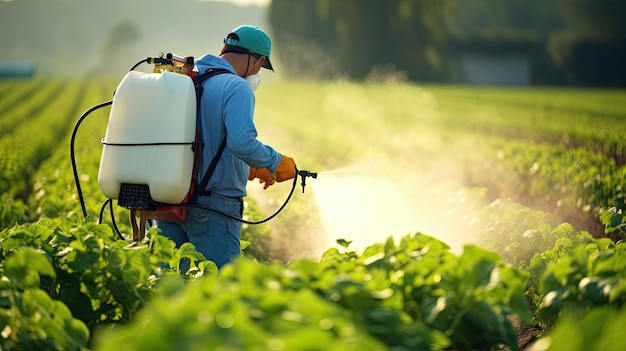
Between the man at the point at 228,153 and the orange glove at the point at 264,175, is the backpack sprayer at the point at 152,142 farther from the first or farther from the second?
the orange glove at the point at 264,175

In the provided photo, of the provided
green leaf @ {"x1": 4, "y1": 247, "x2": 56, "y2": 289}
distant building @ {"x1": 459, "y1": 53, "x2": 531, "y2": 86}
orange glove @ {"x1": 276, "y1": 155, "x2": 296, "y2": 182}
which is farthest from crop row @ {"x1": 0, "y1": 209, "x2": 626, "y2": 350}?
distant building @ {"x1": 459, "y1": 53, "x2": 531, "y2": 86}

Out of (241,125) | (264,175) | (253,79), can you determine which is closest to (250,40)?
(253,79)

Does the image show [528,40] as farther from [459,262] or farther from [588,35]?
[459,262]

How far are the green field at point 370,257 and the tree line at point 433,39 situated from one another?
3746 cm

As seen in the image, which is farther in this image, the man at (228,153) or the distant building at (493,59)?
the distant building at (493,59)

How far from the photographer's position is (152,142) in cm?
464

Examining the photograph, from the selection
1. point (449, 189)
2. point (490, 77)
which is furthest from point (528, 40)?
point (449, 189)

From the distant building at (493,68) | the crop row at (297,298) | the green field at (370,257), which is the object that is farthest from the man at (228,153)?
the distant building at (493,68)

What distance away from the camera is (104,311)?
3682 mm

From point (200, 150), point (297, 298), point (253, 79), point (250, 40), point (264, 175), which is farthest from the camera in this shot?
point (264, 175)

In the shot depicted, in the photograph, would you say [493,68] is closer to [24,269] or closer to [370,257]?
[370,257]

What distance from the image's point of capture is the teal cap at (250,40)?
5.02 meters

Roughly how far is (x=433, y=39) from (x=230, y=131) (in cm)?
5950

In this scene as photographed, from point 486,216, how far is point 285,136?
57.6ft
